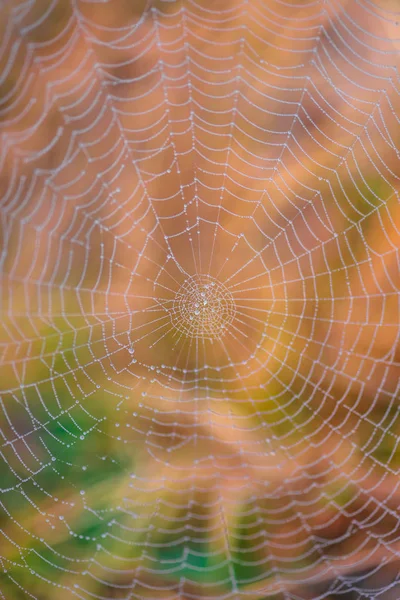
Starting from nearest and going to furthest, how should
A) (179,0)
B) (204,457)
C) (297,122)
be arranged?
1. (179,0)
2. (297,122)
3. (204,457)

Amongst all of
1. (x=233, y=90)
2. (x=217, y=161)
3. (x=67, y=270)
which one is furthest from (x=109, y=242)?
(x=233, y=90)

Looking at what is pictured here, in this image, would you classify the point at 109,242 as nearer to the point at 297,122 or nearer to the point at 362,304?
the point at 297,122

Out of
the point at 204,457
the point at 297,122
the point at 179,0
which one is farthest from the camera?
the point at 204,457

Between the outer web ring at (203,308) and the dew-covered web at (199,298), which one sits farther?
the outer web ring at (203,308)

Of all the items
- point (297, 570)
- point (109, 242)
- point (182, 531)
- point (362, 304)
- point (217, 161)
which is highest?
point (217, 161)

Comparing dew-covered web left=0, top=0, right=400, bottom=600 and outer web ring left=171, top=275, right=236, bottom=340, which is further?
outer web ring left=171, top=275, right=236, bottom=340
